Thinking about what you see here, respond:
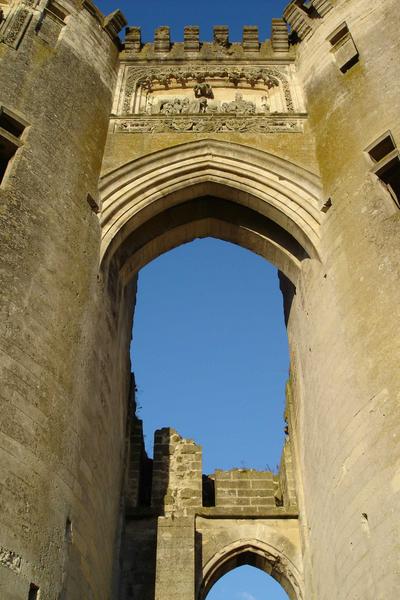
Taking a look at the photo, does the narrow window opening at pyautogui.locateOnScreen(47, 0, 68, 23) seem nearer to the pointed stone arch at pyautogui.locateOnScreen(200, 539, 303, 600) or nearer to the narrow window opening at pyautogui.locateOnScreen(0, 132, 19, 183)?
the narrow window opening at pyautogui.locateOnScreen(0, 132, 19, 183)

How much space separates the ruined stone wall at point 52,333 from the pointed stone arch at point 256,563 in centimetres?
130

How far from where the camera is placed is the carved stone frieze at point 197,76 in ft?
30.5

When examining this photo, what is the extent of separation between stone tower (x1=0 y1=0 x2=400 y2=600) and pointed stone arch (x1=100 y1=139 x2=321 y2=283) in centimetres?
3

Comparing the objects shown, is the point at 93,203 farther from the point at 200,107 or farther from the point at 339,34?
the point at 339,34

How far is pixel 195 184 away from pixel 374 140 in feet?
7.03

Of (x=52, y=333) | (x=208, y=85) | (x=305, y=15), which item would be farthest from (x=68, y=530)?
(x=305, y=15)

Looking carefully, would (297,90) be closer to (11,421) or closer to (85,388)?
(85,388)

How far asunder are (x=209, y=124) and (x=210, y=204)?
3.14 ft

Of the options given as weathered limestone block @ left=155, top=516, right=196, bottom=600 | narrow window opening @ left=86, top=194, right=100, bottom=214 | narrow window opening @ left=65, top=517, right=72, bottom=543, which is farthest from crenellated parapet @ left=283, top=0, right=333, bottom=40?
narrow window opening @ left=65, top=517, right=72, bottom=543

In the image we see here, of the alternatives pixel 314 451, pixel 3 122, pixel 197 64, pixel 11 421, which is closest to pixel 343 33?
pixel 197 64

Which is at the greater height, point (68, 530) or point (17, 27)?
point (17, 27)

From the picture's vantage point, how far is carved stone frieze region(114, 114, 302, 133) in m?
8.23

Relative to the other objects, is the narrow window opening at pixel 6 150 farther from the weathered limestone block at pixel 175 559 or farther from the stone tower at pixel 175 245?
the weathered limestone block at pixel 175 559

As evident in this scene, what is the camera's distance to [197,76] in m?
9.48
